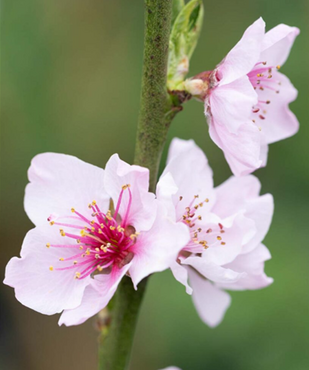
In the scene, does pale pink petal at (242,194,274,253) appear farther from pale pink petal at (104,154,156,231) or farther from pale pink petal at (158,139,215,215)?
pale pink petal at (104,154,156,231)

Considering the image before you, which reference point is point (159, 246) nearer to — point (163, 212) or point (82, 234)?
point (163, 212)

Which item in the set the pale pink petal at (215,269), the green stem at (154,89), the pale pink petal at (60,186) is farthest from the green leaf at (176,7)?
the pale pink petal at (215,269)

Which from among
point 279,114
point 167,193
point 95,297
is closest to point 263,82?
point 279,114

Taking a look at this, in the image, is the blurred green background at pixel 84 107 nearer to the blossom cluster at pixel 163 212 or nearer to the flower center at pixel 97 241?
the blossom cluster at pixel 163 212

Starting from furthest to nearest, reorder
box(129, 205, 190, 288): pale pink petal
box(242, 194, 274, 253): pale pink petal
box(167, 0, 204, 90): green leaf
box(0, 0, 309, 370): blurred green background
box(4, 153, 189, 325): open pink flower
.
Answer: box(0, 0, 309, 370): blurred green background
box(242, 194, 274, 253): pale pink petal
box(167, 0, 204, 90): green leaf
box(4, 153, 189, 325): open pink flower
box(129, 205, 190, 288): pale pink petal

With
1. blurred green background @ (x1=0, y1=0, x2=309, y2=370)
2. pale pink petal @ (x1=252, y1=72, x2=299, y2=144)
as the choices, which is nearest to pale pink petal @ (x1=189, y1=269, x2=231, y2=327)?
pale pink petal @ (x1=252, y1=72, x2=299, y2=144)

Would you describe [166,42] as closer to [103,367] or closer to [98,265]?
[98,265]

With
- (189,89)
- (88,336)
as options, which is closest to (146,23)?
(189,89)

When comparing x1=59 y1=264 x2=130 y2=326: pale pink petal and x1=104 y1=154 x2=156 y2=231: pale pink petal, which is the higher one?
x1=104 y1=154 x2=156 y2=231: pale pink petal
